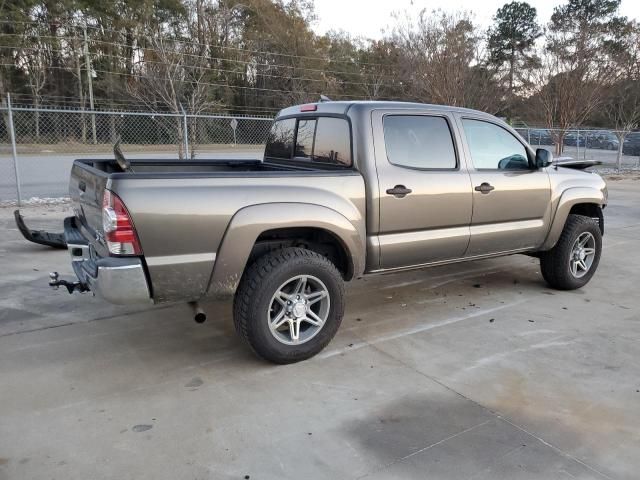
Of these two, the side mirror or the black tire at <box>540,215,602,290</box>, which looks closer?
the side mirror

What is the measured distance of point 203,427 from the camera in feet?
9.57

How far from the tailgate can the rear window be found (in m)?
1.69

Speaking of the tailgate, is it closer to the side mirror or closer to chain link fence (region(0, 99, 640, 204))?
the side mirror

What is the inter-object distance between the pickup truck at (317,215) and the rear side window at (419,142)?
1cm

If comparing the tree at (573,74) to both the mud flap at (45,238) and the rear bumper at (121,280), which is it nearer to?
the mud flap at (45,238)

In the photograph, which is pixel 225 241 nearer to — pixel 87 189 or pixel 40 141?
pixel 87 189

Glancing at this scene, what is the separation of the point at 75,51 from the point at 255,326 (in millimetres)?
43248

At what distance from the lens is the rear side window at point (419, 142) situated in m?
4.09

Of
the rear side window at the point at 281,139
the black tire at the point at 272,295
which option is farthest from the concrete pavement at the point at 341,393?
the rear side window at the point at 281,139

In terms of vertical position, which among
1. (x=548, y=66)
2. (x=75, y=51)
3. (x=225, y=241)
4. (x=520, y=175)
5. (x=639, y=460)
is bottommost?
(x=639, y=460)

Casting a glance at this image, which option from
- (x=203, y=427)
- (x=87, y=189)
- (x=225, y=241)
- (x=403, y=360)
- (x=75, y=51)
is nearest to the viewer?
(x=203, y=427)

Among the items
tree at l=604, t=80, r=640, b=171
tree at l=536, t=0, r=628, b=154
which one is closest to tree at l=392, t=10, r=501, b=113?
tree at l=536, t=0, r=628, b=154

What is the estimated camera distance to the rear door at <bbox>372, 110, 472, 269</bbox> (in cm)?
400

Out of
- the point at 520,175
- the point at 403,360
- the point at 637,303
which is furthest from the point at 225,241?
the point at 637,303
